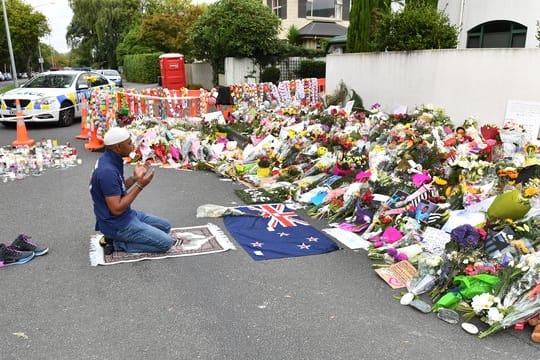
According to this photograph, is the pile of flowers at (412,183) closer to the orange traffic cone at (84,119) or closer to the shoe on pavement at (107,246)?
the orange traffic cone at (84,119)

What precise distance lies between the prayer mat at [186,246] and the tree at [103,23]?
47154 mm

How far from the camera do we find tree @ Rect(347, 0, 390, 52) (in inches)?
529

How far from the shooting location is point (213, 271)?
4637 mm

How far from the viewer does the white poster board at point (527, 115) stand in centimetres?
759

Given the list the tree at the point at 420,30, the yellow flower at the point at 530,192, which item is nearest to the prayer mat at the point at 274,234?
the yellow flower at the point at 530,192

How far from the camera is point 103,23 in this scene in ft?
161

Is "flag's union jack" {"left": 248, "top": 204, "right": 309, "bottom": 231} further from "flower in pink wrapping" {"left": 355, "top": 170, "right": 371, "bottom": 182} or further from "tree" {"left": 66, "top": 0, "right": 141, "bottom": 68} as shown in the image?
"tree" {"left": 66, "top": 0, "right": 141, "bottom": 68}

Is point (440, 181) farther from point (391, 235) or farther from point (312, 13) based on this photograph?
point (312, 13)

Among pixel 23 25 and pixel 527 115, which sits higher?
pixel 23 25

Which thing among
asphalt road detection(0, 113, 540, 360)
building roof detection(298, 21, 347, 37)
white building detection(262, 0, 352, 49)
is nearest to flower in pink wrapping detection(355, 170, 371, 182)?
asphalt road detection(0, 113, 540, 360)

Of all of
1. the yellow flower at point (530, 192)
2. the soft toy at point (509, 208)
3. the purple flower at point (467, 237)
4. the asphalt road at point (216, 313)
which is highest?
the yellow flower at point (530, 192)

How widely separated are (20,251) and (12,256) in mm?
114

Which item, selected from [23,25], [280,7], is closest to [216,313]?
[280,7]

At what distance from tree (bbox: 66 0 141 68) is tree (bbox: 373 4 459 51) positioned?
42299 mm
